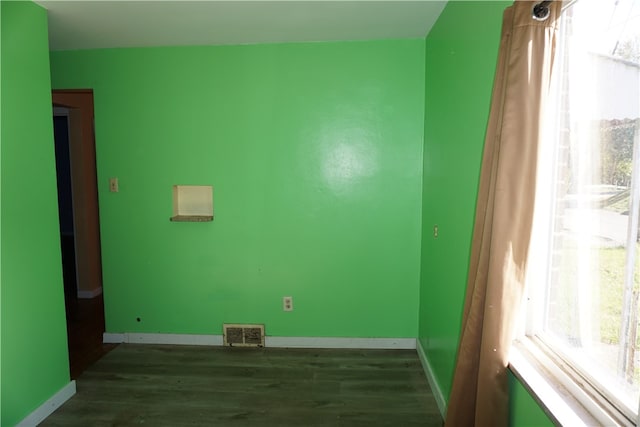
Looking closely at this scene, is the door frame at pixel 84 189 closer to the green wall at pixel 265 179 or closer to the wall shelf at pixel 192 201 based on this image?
the green wall at pixel 265 179

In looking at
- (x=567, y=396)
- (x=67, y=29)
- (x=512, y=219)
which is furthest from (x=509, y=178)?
(x=67, y=29)

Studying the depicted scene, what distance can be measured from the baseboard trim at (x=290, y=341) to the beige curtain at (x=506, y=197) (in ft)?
4.99

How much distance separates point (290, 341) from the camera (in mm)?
2871

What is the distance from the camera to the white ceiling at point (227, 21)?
207 centimetres

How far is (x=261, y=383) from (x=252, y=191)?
138 centimetres

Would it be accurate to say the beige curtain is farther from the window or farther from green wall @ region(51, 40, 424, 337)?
green wall @ region(51, 40, 424, 337)

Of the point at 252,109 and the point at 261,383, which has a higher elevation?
the point at 252,109

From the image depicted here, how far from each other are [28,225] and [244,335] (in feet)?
5.41

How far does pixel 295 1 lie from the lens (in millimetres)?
2016

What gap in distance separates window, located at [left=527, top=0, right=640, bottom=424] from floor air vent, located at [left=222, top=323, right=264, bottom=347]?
2.04 metres

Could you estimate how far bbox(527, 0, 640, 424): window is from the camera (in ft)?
3.14

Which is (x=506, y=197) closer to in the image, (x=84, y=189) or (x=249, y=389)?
(x=249, y=389)

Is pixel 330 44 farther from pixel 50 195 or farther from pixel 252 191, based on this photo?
pixel 50 195

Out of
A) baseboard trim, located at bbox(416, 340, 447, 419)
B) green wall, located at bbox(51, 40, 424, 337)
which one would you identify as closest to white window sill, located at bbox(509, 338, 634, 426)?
baseboard trim, located at bbox(416, 340, 447, 419)
